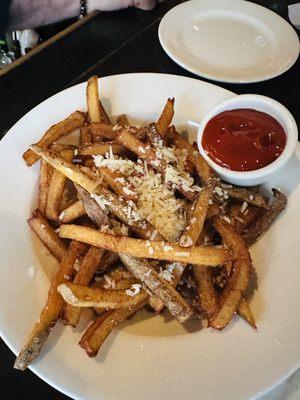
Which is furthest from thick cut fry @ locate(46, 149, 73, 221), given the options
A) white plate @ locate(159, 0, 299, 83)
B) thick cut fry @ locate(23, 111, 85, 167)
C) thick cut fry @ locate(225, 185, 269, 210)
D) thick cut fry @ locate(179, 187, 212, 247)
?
white plate @ locate(159, 0, 299, 83)

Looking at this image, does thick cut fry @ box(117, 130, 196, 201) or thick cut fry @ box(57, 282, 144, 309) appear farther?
thick cut fry @ box(117, 130, 196, 201)

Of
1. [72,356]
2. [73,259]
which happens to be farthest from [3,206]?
[72,356]

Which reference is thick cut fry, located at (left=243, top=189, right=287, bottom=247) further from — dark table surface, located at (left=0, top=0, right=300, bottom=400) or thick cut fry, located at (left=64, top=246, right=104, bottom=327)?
dark table surface, located at (left=0, top=0, right=300, bottom=400)

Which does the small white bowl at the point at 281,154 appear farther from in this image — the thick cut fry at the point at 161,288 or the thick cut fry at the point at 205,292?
the thick cut fry at the point at 161,288

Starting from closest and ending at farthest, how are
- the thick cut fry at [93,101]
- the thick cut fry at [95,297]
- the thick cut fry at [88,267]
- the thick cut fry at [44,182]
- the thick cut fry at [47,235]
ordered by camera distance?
the thick cut fry at [95,297] → the thick cut fry at [88,267] → the thick cut fry at [47,235] → the thick cut fry at [44,182] → the thick cut fry at [93,101]

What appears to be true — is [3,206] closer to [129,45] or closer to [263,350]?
[263,350]

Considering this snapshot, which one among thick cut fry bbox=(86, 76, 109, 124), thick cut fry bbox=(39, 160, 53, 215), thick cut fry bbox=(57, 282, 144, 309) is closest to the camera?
thick cut fry bbox=(57, 282, 144, 309)

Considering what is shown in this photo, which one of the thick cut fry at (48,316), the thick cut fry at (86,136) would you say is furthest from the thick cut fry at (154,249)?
the thick cut fry at (86,136)
